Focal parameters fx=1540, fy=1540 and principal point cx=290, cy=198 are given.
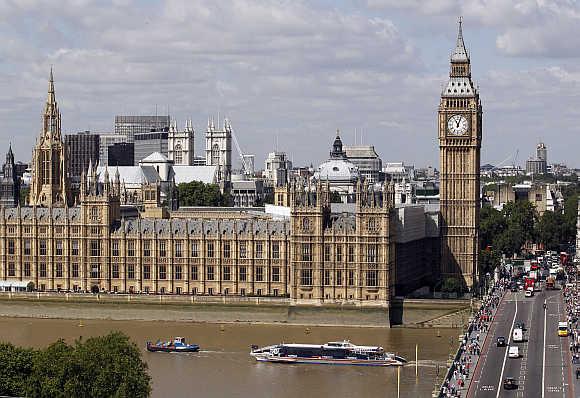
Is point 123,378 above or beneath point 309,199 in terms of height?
beneath

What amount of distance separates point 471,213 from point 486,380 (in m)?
47.4

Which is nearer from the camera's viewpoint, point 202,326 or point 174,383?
point 174,383

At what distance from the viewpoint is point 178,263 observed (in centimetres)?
13200

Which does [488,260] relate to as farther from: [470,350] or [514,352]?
[514,352]

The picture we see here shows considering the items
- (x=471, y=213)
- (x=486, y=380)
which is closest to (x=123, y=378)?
(x=486, y=380)

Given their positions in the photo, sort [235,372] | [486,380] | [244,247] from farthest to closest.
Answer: [244,247], [235,372], [486,380]

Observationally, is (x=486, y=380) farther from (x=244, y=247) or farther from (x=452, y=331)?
(x=244, y=247)

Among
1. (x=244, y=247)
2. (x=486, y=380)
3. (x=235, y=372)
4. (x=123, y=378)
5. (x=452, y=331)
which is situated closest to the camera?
(x=123, y=378)

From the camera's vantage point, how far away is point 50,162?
157 metres

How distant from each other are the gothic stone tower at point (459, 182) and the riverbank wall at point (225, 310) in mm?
16045

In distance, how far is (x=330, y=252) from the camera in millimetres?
125000

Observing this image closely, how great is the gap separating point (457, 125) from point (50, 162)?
43.9m

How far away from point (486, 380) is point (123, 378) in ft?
77.8

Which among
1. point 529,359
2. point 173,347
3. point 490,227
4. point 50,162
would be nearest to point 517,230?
point 490,227
